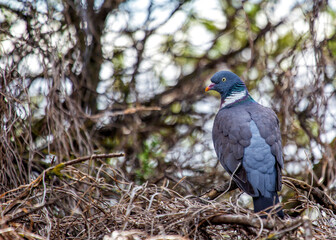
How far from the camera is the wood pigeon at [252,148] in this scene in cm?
361

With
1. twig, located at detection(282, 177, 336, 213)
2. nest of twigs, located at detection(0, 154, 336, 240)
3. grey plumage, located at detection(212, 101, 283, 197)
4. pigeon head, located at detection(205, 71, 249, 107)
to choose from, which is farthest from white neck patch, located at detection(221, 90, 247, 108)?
nest of twigs, located at detection(0, 154, 336, 240)

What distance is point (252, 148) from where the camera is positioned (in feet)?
12.7

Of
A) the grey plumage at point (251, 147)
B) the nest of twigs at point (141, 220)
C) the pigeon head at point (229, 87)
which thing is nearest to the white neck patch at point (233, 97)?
the pigeon head at point (229, 87)

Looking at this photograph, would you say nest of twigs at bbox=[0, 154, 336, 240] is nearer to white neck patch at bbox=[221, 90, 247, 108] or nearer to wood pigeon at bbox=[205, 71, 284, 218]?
wood pigeon at bbox=[205, 71, 284, 218]

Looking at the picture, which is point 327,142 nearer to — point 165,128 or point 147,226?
point 165,128

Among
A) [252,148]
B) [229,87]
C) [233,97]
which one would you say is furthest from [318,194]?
[229,87]

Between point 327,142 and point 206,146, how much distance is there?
150 centimetres

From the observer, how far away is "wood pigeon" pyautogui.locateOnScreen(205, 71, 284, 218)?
142 inches

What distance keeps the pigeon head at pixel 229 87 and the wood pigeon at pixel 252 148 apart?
100mm

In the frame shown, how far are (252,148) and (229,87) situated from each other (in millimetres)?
1162

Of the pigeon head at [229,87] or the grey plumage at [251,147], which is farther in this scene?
the pigeon head at [229,87]

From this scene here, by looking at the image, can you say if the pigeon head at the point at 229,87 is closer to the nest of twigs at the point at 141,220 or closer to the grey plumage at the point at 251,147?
the grey plumage at the point at 251,147

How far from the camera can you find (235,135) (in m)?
Result: 4.05

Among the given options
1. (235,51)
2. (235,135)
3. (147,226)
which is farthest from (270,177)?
(235,51)
